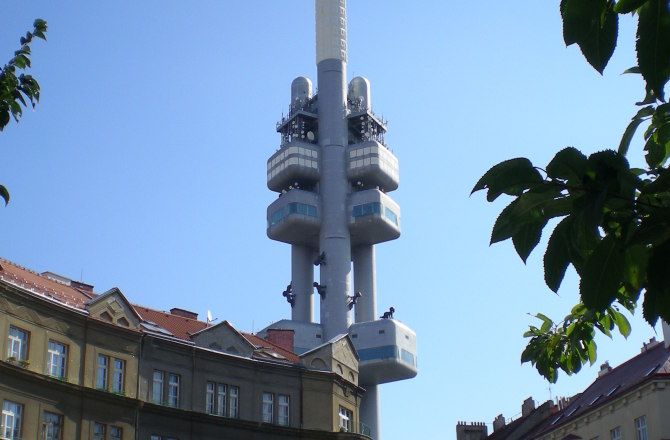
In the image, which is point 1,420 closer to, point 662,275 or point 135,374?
point 135,374

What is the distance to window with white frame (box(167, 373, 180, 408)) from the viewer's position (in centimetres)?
6040

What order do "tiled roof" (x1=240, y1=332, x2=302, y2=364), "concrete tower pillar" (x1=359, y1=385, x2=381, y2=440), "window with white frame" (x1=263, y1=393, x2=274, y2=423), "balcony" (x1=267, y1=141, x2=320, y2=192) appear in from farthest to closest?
"balcony" (x1=267, y1=141, x2=320, y2=192)
"concrete tower pillar" (x1=359, y1=385, x2=381, y2=440)
"tiled roof" (x1=240, y1=332, x2=302, y2=364)
"window with white frame" (x1=263, y1=393, x2=274, y2=423)

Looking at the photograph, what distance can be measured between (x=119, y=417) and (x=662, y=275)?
54669 mm

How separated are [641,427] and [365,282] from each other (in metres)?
95.1

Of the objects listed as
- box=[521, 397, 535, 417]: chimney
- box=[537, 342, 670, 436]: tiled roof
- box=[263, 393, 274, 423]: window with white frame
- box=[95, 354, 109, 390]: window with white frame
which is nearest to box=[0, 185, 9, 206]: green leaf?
box=[95, 354, 109, 390]: window with white frame

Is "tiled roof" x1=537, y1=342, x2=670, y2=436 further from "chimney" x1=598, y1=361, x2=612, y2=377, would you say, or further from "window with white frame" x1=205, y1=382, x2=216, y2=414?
"window with white frame" x1=205, y1=382, x2=216, y2=414

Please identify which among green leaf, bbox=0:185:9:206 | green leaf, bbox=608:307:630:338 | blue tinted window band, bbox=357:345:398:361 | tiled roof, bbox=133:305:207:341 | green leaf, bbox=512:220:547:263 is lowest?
green leaf, bbox=512:220:547:263

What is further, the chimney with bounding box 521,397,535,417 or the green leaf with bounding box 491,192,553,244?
the chimney with bounding box 521,397,535,417

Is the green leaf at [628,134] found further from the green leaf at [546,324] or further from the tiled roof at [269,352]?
the tiled roof at [269,352]

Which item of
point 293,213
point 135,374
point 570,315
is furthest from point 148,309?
point 293,213

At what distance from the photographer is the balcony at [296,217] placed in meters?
149

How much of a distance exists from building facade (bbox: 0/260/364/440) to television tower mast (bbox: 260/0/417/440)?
70435 millimetres

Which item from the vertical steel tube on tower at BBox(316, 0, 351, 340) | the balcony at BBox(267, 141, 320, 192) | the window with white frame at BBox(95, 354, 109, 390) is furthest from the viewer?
the balcony at BBox(267, 141, 320, 192)

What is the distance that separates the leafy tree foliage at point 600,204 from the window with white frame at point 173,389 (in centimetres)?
5680
